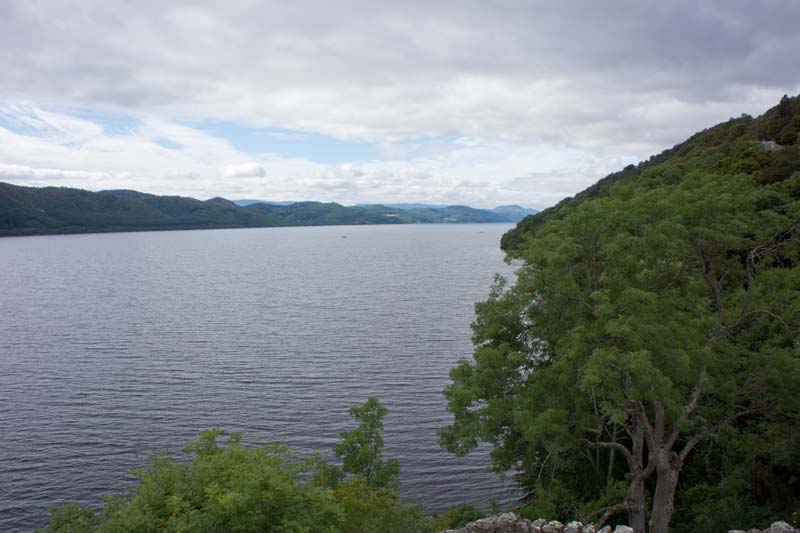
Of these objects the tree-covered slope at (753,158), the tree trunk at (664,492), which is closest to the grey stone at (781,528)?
the tree trunk at (664,492)

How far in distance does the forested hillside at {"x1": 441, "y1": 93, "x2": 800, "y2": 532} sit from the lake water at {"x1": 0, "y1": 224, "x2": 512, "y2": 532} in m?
11.0

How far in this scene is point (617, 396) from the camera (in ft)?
63.6

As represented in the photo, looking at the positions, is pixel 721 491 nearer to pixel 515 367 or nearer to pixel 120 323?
pixel 515 367

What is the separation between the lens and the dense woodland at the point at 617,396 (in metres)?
18.5

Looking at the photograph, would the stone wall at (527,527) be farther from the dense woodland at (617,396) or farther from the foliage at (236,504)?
the foliage at (236,504)

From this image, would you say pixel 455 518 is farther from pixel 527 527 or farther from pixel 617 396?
pixel 617 396

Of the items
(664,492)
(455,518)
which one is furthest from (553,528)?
(455,518)

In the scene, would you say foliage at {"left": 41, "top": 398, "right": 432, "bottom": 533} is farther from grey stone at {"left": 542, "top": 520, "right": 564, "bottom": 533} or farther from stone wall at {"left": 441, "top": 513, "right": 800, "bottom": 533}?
grey stone at {"left": 542, "top": 520, "right": 564, "bottom": 533}

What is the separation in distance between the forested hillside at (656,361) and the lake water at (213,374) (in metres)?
11.0

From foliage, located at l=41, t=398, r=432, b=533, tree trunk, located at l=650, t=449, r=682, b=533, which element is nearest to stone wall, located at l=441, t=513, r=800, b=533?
tree trunk, located at l=650, t=449, r=682, b=533

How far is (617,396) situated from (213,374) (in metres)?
41.8

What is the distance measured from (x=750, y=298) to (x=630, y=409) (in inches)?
309

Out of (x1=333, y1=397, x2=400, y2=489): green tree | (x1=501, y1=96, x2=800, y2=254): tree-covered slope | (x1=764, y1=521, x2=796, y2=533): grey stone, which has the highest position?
(x1=501, y1=96, x2=800, y2=254): tree-covered slope

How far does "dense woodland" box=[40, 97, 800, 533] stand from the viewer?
1850 centimetres
